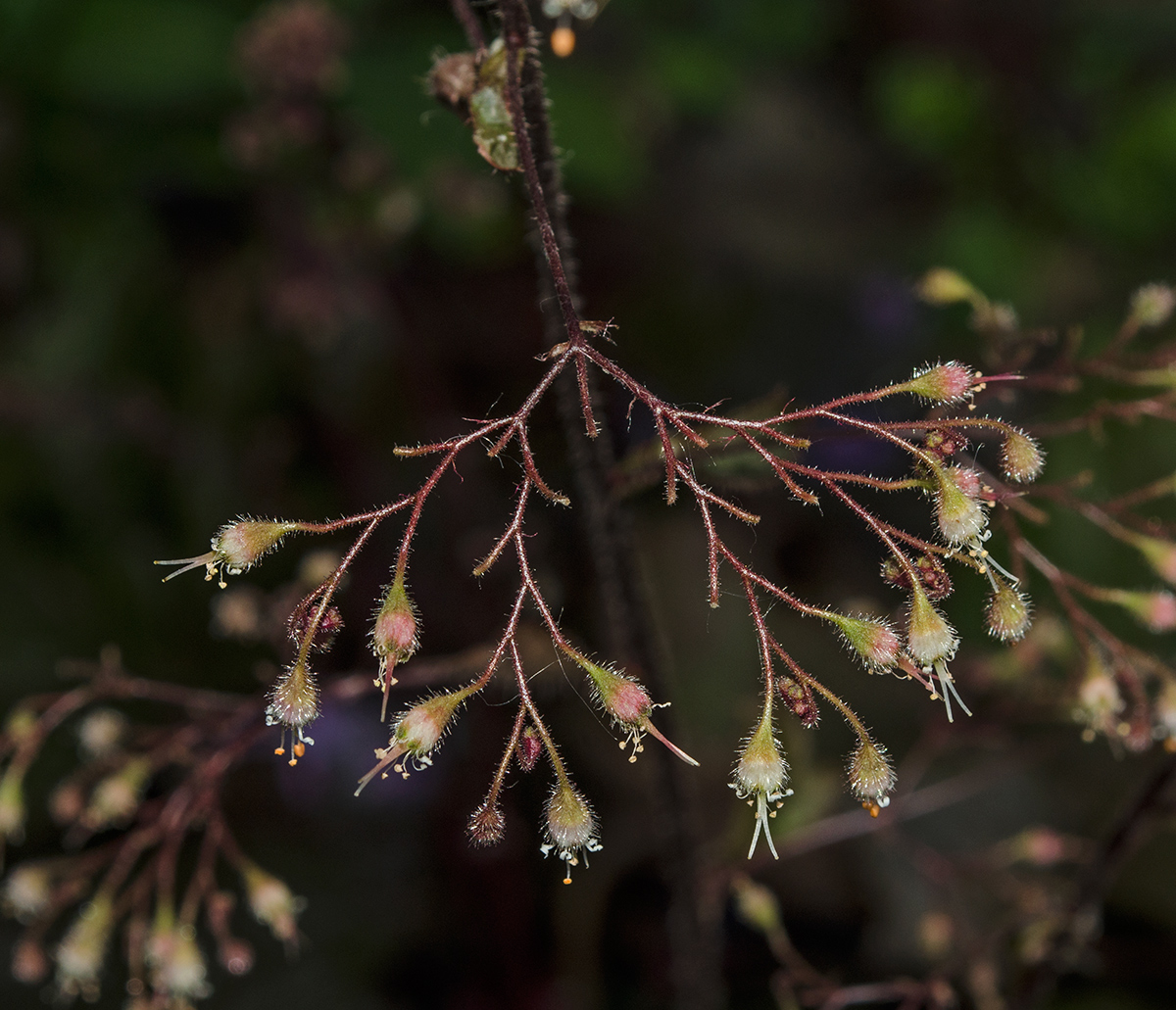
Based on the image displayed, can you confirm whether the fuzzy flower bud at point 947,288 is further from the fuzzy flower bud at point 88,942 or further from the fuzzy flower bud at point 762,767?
the fuzzy flower bud at point 88,942

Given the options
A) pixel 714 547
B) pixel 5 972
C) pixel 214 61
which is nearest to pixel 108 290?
pixel 214 61

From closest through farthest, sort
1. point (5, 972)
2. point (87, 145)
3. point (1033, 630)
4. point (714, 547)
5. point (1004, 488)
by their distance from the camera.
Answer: point (714, 547)
point (1004, 488)
point (1033, 630)
point (5, 972)
point (87, 145)

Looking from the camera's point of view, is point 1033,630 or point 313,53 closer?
point 1033,630

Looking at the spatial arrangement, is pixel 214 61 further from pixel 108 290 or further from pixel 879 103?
pixel 879 103

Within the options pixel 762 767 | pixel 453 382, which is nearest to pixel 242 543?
pixel 762 767

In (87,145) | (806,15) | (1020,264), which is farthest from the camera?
(806,15)

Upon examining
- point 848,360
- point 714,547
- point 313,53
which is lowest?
point 848,360

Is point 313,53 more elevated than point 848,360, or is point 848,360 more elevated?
point 313,53

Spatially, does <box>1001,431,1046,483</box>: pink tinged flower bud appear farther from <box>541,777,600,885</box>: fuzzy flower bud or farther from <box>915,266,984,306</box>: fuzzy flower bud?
<box>541,777,600,885</box>: fuzzy flower bud
